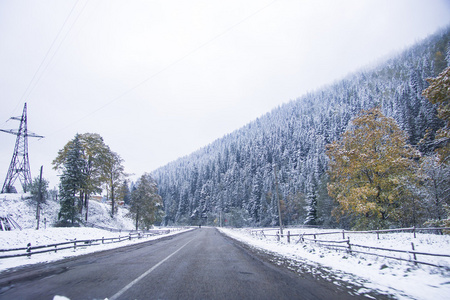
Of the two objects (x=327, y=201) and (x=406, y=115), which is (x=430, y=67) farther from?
(x=327, y=201)

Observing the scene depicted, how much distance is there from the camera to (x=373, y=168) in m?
→ 19.4

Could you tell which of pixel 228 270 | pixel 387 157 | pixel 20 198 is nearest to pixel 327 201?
pixel 387 157

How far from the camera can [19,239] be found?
55.6 ft

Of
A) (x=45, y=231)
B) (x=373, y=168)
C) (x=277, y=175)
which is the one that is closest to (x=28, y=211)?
(x=45, y=231)

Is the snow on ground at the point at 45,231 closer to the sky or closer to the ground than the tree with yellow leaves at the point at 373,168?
closer to the ground

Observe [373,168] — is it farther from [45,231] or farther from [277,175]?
[277,175]

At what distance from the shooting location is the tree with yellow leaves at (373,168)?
61.5 feet

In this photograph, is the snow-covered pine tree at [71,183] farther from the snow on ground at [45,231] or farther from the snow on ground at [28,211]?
the snow on ground at [45,231]

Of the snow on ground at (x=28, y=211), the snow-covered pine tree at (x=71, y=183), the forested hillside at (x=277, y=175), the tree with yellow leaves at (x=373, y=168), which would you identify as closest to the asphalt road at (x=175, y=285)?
the tree with yellow leaves at (x=373, y=168)

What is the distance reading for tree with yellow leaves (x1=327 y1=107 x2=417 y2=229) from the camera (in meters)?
18.8

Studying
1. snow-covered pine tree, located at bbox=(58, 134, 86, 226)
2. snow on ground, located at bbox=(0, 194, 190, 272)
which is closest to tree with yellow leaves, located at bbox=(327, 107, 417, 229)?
snow on ground, located at bbox=(0, 194, 190, 272)

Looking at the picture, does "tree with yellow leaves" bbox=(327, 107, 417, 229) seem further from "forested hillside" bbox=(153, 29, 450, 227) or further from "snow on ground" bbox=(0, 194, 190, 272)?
"forested hillside" bbox=(153, 29, 450, 227)

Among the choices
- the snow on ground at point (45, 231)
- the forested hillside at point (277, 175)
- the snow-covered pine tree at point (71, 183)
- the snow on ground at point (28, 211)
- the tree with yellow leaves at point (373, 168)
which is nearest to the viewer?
the snow on ground at point (45, 231)

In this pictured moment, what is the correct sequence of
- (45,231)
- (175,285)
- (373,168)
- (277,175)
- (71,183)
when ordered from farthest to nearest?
(277,175) → (71,183) → (45,231) → (373,168) → (175,285)
